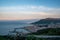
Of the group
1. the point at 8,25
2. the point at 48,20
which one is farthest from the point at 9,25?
the point at 48,20

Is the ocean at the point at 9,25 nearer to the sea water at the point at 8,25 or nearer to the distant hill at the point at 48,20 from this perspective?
the sea water at the point at 8,25

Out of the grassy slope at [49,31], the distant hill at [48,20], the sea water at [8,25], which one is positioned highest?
the distant hill at [48,20]

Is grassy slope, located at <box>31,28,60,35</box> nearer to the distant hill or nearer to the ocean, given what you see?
the distant hill

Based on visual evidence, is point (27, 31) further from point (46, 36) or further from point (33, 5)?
point (33, 5)

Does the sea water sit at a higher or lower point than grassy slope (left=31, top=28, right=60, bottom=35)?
higher

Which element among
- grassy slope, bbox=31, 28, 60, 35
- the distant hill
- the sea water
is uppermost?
the distant hill

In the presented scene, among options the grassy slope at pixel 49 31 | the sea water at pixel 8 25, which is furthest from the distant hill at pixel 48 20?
the sea water at pixel 8 25

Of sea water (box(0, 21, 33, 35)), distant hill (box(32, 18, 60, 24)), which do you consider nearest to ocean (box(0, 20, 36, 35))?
sea water (box(0, 21, 33, 35))

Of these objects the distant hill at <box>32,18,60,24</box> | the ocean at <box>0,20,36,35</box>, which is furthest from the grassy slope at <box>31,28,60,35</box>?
the ocean at <box>0,20,36,35</box>

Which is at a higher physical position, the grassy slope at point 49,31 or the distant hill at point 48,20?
the distant hill at point 48,20

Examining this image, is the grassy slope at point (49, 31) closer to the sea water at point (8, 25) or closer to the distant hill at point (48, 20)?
the distant hill at point (48, 20)

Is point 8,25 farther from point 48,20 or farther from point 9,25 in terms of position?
point 48,20
